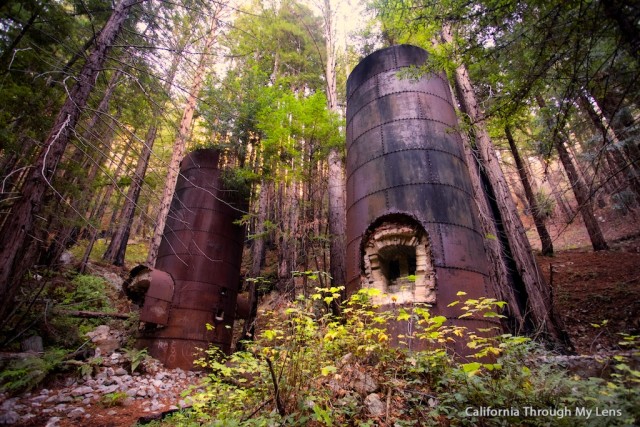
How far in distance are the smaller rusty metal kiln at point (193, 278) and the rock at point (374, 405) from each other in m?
4.74

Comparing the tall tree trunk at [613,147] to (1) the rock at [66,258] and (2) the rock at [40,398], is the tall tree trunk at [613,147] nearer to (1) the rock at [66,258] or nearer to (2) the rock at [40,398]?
(2) the rock at [40,398]

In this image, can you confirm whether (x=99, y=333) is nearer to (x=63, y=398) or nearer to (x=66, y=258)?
(x=63, y=398)

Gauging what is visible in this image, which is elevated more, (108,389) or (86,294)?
(86,294)

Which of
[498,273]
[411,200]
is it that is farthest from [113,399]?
[498,273]

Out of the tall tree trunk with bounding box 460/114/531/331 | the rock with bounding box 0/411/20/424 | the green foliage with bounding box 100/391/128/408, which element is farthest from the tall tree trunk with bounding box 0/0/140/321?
the tall tree trunk with bounding box 460/114/531/331

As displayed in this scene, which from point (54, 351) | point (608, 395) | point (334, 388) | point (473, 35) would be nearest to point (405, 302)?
point (334, 388)

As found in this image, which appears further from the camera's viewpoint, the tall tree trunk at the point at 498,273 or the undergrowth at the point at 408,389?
the tall tree trunk at the point at 498,273

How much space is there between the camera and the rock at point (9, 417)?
12.1ft

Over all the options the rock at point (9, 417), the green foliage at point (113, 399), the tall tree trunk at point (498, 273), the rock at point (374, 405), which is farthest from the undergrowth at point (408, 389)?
the tall tree trunk at point (498, 273)

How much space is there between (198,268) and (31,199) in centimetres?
544

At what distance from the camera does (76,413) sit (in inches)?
168

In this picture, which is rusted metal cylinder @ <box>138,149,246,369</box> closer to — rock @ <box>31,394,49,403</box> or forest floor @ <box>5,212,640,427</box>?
forest floor @ <box>5,212,640,427</box>

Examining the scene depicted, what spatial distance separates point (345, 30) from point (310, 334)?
14154 millimetres

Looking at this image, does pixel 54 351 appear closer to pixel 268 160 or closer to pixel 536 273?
pixel 268 160
